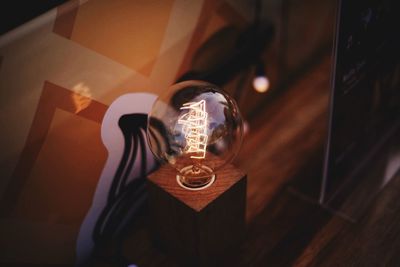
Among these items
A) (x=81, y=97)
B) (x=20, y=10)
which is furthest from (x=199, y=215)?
(x=20, y=10)

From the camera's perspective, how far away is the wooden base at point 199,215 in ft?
5.91

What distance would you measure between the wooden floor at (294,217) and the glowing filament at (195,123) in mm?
646

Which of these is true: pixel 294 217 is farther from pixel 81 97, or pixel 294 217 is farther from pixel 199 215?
pixel 81 97

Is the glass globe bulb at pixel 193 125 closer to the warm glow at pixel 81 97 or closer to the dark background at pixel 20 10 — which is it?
the warm glow at pixel 81 97

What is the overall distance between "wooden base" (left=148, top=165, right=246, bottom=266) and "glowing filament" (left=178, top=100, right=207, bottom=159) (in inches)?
7.2

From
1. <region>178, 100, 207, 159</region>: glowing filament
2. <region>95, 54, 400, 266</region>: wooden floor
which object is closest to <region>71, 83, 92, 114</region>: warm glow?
<region>178, 100, 207, 159</region>: glowing filament

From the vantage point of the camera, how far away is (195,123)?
176cm

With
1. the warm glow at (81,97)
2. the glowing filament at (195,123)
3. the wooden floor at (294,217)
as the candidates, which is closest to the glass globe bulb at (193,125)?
the glowing filament at (195,123)

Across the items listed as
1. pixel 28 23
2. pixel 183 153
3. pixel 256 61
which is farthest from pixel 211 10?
pixel 28 23

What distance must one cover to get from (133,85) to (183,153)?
41cm

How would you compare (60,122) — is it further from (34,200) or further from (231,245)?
(231,245)

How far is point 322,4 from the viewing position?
3006 millimetres

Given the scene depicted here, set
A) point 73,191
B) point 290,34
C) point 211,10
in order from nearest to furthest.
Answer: point 73,191, point 211,10, point 290,34

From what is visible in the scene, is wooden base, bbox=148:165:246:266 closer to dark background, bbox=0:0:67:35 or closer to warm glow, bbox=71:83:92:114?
warm glow, bbox=71:83:92:114
